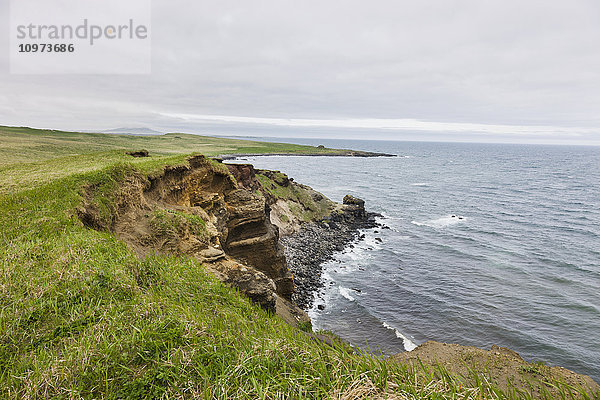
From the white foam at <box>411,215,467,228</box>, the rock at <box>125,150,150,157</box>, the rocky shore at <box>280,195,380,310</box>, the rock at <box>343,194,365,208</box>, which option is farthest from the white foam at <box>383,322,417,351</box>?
the rock at <box>343,194,365,208</box>

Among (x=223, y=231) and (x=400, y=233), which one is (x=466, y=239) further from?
(x=223, y=231)

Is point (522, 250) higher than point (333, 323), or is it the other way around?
point (522, 250)

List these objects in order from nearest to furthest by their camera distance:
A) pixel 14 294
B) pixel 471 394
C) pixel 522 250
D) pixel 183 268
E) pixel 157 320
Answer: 1. pixel 471 394
2. pixel 157 320
3. pixel 14 294
4. pixel 183 268
5. pixel 522 250

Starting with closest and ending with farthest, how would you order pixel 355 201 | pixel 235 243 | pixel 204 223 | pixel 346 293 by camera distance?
pixel 204 223 → pixel 235 243 → pixel 346 293 → pixel 355 201

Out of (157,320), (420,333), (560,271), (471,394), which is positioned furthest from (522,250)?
(157,320)

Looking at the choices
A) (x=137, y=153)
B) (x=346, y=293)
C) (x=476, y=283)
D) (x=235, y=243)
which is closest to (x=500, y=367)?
(x=235, y=243)

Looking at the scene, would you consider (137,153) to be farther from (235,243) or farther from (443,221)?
(443,221)

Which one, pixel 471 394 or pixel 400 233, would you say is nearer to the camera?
pixel 471 394

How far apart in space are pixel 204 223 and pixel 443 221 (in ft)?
149

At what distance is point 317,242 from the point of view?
40.7 meters

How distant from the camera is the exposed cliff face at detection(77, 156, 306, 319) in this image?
12.0m

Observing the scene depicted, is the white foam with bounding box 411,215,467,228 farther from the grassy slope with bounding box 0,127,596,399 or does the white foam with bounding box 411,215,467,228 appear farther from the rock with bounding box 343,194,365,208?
A: the grassy slope with bounding box 0,127,596,399

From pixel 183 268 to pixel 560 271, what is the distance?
3728 centimetres

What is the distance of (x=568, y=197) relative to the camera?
224 ft
